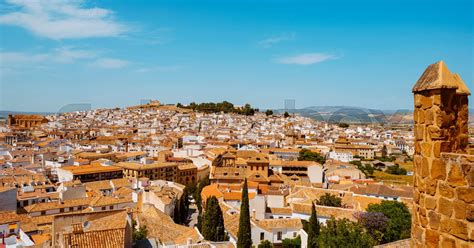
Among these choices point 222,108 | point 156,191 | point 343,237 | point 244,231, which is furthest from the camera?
point 222,108

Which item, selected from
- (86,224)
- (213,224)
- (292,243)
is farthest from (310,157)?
(86,224)

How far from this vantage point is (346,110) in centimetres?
10531

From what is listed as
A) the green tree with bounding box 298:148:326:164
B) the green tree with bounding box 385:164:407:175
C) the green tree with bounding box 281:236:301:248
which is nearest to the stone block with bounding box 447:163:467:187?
the green tree with bounding box 281:236:301:248

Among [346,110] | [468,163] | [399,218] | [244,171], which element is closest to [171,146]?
[244,171]

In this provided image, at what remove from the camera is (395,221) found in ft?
64.3

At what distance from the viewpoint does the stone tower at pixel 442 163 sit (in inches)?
94.6

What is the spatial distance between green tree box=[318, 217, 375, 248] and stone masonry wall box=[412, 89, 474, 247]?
45.5ft

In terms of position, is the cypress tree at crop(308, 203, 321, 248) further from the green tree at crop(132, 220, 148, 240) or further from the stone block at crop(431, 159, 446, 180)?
the stone block at crop(431, 159, 446, 180)

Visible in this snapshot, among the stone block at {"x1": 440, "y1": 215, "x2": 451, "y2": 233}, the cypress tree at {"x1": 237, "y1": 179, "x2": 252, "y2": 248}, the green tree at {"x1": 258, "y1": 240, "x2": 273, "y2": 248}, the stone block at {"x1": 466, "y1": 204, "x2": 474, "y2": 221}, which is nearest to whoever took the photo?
the stone block at {"x1": 466, "y1": 204, "x2": 474, "y2": 221}

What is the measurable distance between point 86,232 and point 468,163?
10.1 m

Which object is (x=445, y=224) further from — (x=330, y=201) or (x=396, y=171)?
(x=396, y=171)

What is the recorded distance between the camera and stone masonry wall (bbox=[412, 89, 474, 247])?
7.87 ft

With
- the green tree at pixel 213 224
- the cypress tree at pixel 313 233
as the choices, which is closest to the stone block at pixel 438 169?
the cypress tree at pixel 313 233

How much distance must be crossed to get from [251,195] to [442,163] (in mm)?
21972
